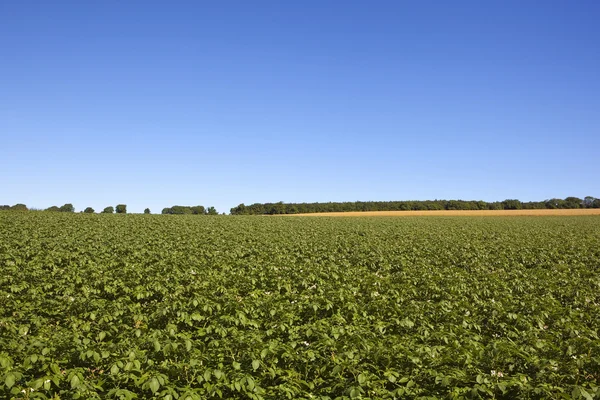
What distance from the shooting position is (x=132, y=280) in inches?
512

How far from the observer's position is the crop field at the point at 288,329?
5781 millimetres

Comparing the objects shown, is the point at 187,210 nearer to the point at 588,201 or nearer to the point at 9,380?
the point at 9,380

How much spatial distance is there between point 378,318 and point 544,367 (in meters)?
4.27

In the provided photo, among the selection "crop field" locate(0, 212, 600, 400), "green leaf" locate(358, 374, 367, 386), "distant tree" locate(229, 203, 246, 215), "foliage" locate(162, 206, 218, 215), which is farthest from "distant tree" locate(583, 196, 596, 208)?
"green leaf" locate(358, 374, 367, 386)

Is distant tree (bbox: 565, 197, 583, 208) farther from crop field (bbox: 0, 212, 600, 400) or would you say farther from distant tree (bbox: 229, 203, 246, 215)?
crop field (bbox: 0, 212, 600, 400)

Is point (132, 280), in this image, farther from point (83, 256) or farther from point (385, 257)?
point (385, 257)

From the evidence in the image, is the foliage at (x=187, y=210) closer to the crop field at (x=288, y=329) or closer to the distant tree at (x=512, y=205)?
the distant tree at (x=512, y=205)

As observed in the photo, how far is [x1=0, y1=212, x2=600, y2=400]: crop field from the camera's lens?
5781 mm

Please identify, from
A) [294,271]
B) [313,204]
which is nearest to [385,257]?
[294,271]

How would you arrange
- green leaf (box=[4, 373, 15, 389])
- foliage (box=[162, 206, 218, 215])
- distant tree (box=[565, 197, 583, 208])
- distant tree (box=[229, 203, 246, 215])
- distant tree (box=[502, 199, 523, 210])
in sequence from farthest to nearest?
distant tree (box=[565, 197, 583, 208]) < distant tree (box=[502, 199, 523, 210]) < distant tree (box=[229, 203, 246, 215]) < foliage (box=[162, 206, 218, 215]) < green leaf (box=[4, 373, 15, 389])

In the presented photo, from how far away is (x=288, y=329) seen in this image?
8.23m

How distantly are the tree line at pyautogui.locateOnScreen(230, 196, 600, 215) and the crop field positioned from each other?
84718mm

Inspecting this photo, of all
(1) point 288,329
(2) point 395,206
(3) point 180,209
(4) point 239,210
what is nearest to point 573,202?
(2) point 395,206

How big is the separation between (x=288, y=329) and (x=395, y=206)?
99.8 m
